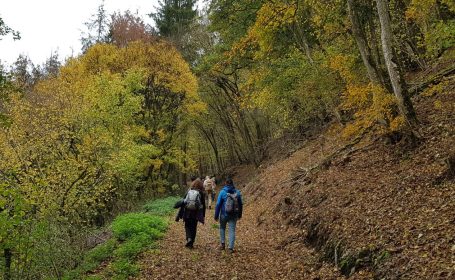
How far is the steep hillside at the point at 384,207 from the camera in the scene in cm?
611

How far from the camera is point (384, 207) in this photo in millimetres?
7996

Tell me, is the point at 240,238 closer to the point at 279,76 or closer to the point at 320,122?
the point at 279,76

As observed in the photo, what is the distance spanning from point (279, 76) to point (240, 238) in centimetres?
792

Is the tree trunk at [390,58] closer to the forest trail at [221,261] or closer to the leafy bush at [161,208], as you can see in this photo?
the forest trail at [221,261]

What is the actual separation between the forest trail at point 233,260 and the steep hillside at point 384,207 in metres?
0.35

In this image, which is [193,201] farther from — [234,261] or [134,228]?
[134,228]

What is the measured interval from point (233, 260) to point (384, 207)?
11.9ft

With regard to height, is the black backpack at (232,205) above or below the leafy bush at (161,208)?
above

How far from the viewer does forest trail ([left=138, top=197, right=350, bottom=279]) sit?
8.31 metres

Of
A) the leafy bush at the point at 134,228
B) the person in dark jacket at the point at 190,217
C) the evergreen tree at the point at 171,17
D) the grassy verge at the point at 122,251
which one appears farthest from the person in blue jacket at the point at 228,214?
the evergreen tree at the point at 171,17

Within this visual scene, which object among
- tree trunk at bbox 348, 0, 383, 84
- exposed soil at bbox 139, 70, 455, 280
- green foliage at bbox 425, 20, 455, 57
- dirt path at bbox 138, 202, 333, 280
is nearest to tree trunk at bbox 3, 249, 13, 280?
dirt path at bbox 138, 202, 333, 280

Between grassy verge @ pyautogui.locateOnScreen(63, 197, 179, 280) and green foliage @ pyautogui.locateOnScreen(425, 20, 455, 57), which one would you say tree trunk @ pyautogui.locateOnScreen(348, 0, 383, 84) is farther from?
grassy verge @ pyautogui.locateOnScreen(63, 197, 179, 280)

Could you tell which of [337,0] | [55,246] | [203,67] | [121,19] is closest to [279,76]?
[337,0]

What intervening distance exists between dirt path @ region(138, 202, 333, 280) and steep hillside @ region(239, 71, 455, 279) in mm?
348
